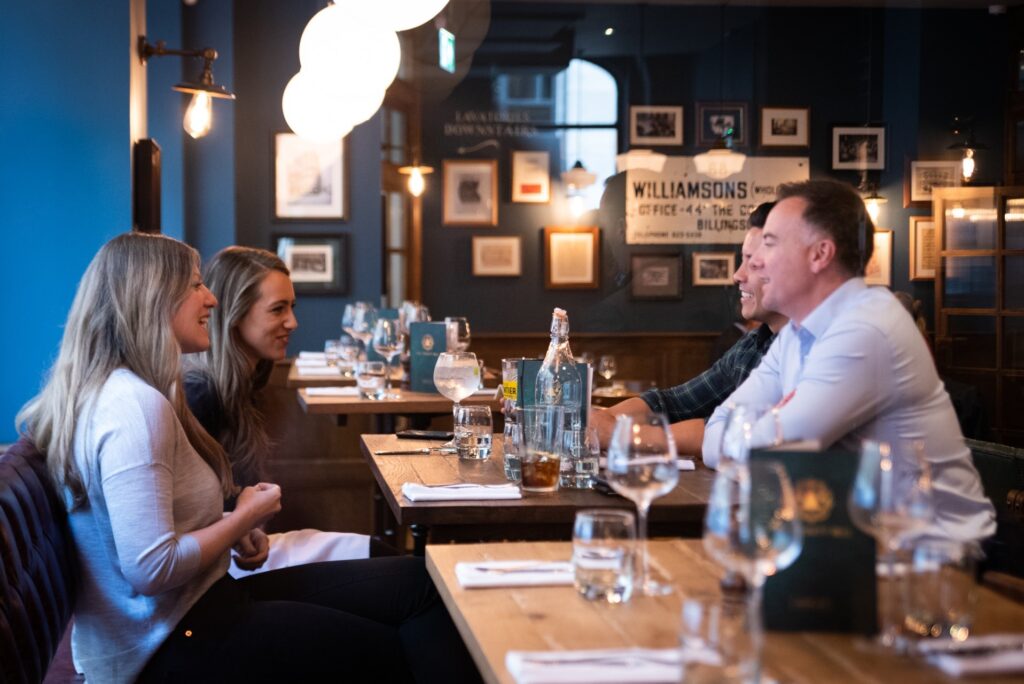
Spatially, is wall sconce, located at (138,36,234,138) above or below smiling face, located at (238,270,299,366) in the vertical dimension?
above

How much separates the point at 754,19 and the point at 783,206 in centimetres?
538

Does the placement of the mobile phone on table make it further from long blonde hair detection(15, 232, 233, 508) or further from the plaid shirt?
long blonde hair detection(15, 232, 233, 508)

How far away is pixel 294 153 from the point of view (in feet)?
27.4

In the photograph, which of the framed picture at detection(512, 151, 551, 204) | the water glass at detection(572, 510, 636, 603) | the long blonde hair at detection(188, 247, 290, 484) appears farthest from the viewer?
the framed picture at detection(512, 151, 551, 204)

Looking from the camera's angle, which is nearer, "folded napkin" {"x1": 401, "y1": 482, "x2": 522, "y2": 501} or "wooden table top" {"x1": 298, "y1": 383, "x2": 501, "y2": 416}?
"folded napkin" {"x1": 401, "y1": 482, "x2": 522, "y2": 501}

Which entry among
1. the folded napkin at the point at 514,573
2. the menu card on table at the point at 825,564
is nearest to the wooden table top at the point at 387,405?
the folded napkin at the point at 514,573

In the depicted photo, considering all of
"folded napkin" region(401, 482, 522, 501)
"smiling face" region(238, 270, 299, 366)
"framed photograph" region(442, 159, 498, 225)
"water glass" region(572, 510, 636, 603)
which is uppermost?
"framed photograph" region(442, 159, 498, 225)

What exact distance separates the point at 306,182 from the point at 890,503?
24.0 feet

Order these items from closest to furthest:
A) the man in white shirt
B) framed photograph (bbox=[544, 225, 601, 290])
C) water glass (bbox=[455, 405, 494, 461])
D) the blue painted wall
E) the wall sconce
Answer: the man in white shirt < water glass (bbox=[455, 405, 494, 461]) < the blue painted wall < the wall sconce < framed photograph (bbox=[544, 225, 601, 290])

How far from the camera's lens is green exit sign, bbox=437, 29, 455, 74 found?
825 centimetres

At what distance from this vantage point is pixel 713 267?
7.77 meters

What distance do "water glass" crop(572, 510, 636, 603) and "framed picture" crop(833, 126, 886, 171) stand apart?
4.26 m

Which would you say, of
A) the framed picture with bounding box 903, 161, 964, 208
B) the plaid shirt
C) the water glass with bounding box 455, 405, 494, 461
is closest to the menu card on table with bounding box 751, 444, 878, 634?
the water glass with bounding box 455, 405, 494, 461

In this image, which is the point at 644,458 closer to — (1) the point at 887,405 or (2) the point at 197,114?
(1) the point at 887,405
